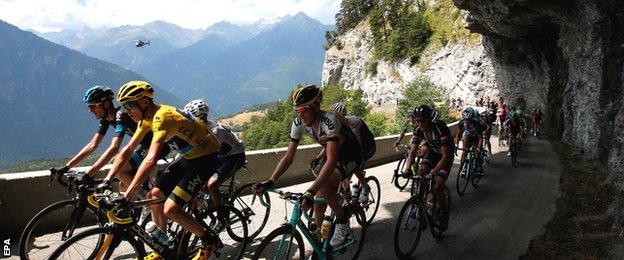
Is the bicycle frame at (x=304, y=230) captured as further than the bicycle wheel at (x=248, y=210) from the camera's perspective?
No

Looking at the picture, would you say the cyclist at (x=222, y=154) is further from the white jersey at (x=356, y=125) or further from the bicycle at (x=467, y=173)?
the bicycle at (x=467, y=173)

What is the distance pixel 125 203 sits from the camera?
A: 4086 millimetres

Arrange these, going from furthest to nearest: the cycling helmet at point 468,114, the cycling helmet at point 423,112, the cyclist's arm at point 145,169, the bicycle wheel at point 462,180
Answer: the cycling helmet at point 468,114, the bicycle wheel at point 462,180, the cycling helmet at point 423,112, the cyclist's arm at point 145,169

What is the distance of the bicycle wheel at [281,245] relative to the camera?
431 centimetres

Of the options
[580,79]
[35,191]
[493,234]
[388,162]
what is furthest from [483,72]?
[35,191]

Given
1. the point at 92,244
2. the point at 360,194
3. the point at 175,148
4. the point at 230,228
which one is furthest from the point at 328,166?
the point at 360,194

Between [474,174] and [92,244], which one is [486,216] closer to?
[474,174]

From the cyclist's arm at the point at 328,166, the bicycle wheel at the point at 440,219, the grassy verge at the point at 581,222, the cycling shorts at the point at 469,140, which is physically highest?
the cyclist's arm at the point at 328,166

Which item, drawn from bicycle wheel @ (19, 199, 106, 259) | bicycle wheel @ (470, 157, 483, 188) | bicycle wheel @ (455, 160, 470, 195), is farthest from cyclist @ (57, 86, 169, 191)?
bicycle wheel @ (470, 157, 483, 188)

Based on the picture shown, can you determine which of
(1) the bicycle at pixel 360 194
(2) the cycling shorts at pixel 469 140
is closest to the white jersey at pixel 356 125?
(1) the bicycle at pixel 360 194

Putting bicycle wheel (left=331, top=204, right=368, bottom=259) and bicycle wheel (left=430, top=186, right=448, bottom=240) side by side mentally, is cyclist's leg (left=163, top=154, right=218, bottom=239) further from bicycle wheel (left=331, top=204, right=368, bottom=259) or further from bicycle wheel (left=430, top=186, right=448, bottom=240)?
bicycle wheel (left=430, top=186, right=448, bottom=240)

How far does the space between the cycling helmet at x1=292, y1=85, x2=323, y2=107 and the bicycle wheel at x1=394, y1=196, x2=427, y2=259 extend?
2082mm

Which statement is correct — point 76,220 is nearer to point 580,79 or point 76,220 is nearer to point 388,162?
point 388,162

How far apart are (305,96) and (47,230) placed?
3.38 meters
